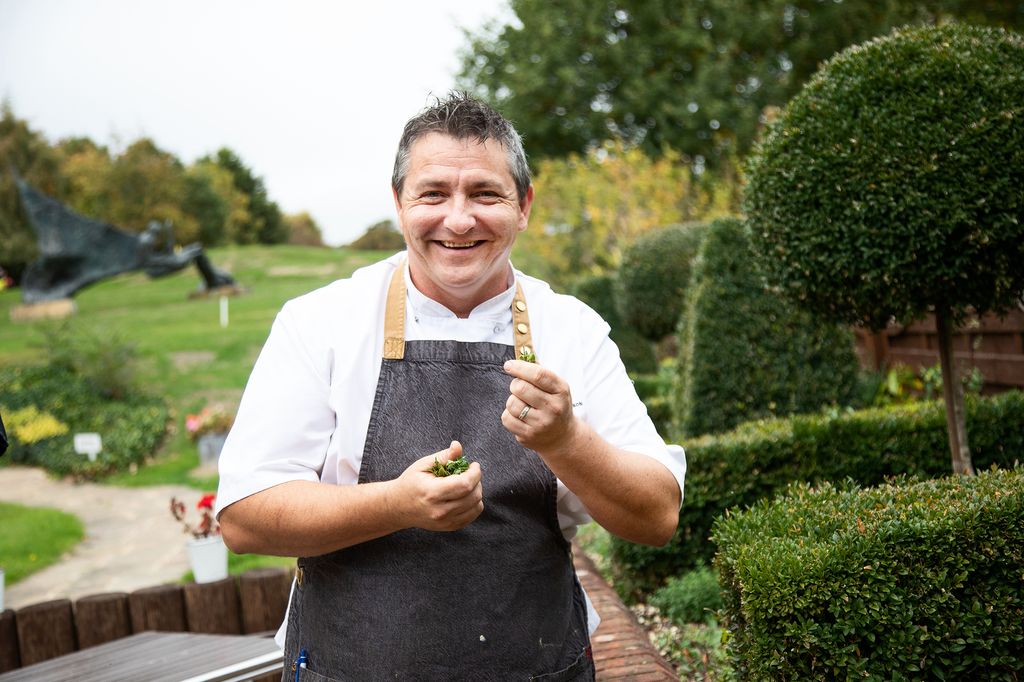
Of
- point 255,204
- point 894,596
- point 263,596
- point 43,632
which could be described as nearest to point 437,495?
point 894,596

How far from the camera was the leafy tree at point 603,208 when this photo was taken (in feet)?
57.4

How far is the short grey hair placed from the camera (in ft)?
6.39

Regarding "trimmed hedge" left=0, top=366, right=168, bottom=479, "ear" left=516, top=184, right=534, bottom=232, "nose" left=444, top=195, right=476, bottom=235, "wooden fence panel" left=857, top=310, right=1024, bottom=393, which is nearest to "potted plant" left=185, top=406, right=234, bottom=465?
"trimmed hedge" left=0, top=366, right=168, bottom=479

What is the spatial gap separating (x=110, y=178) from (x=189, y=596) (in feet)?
125

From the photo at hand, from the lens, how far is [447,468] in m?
1.65

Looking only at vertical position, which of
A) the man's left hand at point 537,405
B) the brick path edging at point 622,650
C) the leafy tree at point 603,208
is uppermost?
the leafy tree at point 603,208

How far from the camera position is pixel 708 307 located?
Result: 5.84m

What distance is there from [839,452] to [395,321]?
3.28m

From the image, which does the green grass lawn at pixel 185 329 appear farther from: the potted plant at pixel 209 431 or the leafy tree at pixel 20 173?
the leafy tree at pixel 20 173

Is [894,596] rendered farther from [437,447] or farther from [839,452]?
[839,452]

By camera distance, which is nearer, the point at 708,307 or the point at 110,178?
the point at 708,307

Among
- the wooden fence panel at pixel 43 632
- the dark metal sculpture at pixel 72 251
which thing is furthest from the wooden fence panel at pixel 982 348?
the dark metal sculpture at pixel 72 251

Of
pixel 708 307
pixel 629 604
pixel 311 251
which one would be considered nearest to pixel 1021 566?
pixel 629 604

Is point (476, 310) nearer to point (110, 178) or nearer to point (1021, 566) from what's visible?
point (1021, 566)
